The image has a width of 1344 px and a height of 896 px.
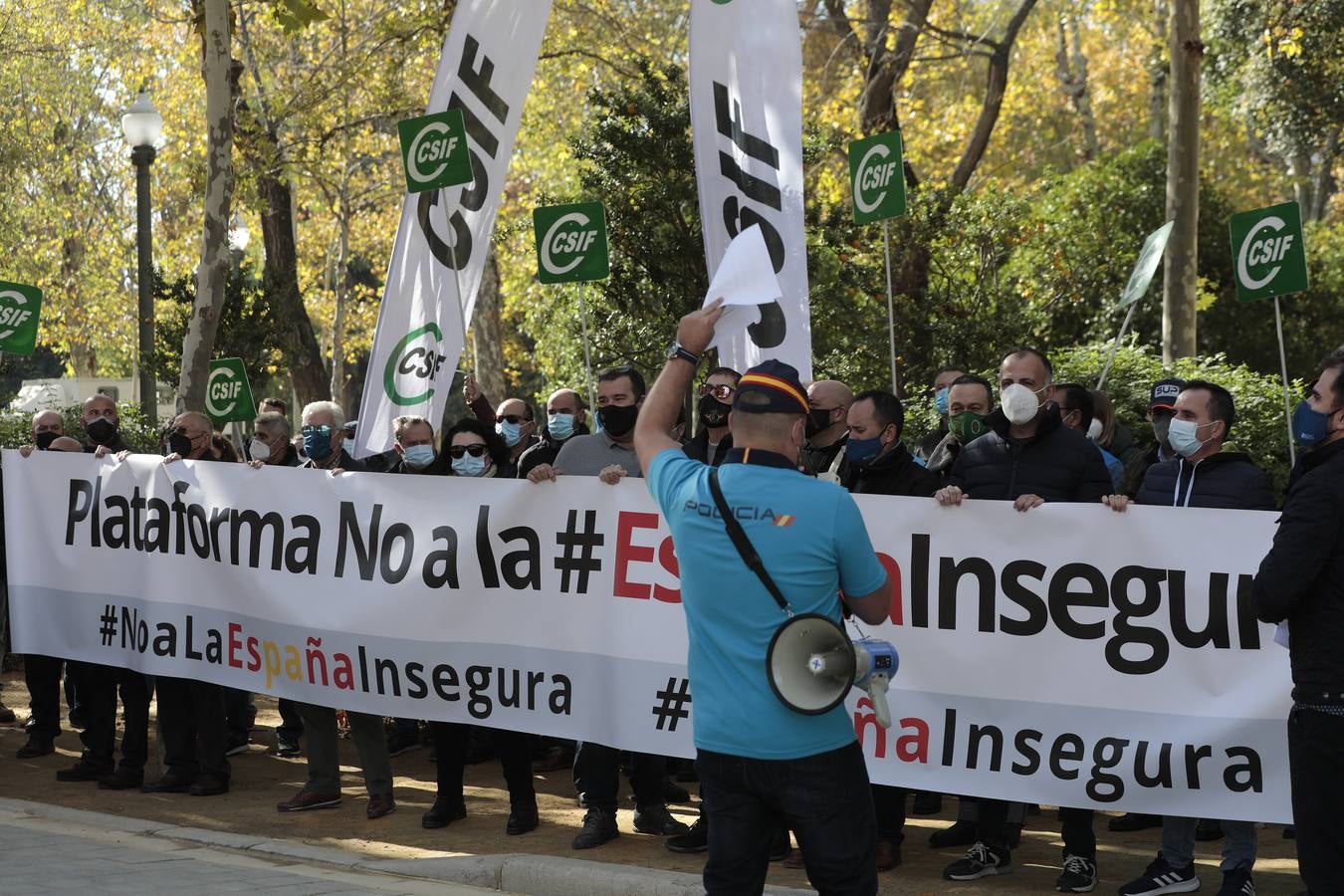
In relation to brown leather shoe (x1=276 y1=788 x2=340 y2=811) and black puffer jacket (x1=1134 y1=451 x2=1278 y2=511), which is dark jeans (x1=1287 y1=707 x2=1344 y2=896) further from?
brown leather shoe (x1=276 y1=788 x2=340 y2=811)

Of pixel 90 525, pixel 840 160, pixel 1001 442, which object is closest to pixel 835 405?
pixel 1001 442

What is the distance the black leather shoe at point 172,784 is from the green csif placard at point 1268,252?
630 centimetres

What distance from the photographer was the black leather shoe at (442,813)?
7586 millimetres

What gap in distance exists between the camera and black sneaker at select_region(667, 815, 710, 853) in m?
6.89

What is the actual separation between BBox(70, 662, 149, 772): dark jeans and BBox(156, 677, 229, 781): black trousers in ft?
0.62

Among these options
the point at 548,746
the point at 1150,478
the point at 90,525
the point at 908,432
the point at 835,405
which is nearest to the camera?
the point at 1150,478

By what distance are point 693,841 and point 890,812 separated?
89cm

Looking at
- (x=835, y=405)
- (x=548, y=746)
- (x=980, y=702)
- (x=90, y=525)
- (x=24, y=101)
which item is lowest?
(x=548, y=746)

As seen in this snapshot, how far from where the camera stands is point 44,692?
9781 mm

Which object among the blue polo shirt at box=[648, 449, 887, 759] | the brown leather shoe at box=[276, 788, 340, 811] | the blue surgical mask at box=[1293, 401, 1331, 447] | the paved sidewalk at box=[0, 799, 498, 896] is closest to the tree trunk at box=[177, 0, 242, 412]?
the brown leather shoe at box=[276, 788, 340, 811]

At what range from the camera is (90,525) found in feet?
29.6

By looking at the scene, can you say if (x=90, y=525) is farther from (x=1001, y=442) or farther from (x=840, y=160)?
(x=840, y=160)

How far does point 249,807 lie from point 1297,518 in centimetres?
571

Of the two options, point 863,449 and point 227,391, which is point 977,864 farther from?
point 227,391
